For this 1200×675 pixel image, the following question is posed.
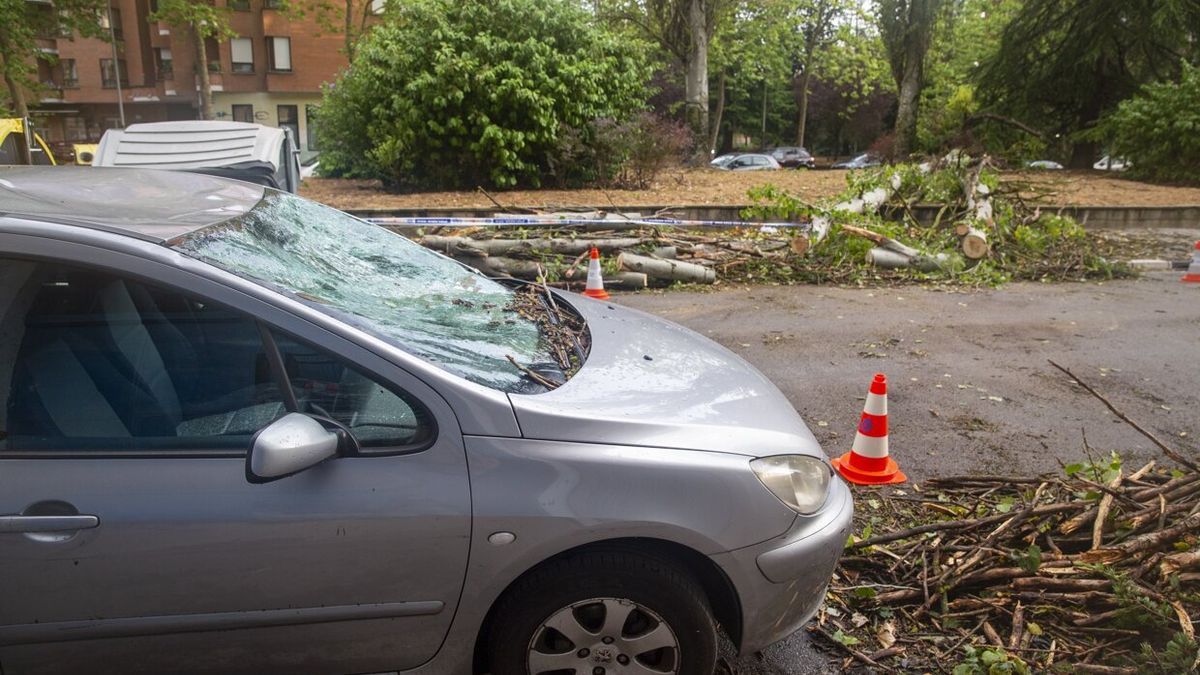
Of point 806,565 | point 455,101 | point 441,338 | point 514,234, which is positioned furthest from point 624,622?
point 455,101

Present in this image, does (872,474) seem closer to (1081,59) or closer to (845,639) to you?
(845,639)

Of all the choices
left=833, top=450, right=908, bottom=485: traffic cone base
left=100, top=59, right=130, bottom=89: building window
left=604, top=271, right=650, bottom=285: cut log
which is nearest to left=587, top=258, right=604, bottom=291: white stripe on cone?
left=604, top=271, right=650, bottom=285: cut log

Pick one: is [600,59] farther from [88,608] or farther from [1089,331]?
[88,608]

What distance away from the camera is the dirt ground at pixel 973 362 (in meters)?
5.05

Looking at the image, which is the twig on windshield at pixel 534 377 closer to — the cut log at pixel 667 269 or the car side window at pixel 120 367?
the car side window at pixel 120 367

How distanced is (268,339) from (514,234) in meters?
8.68

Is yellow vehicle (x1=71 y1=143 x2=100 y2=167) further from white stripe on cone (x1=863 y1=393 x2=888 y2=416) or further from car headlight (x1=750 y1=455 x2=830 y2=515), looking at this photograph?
car headlight (x1=750 y1=455 x2=830 y2=515)

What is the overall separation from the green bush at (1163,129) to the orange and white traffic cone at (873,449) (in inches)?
683

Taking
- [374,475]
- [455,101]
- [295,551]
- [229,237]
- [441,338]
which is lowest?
[295,551]

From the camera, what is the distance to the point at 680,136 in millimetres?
17375

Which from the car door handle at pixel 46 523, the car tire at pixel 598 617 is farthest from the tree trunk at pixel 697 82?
the car door handle at pixel 46 523

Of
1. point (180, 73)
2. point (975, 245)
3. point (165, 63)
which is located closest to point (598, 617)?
point (975, 245)

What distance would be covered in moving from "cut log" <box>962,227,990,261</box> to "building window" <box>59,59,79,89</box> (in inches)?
2203

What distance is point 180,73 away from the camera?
49.8 metres
